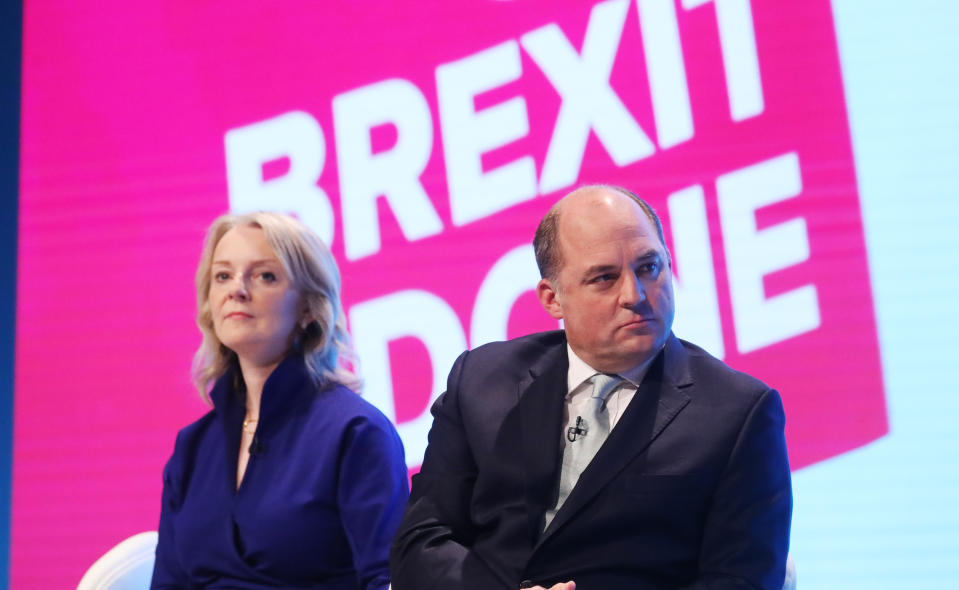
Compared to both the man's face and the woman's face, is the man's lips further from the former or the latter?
the woman's face

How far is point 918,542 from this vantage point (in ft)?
10.6

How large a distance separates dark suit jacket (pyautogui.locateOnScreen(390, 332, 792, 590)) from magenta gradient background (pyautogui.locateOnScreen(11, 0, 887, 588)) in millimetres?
1578

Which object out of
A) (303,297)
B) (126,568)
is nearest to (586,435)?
(303,297)

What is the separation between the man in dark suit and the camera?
5.87ft

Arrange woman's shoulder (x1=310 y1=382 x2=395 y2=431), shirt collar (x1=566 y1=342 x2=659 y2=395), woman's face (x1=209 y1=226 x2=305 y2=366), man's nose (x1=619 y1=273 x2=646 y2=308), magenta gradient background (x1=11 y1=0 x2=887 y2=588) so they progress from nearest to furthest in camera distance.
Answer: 1. man's nose (x1=619 y1=273 x2=646 y2=308)
2. shirt collar (x1=566 y1=342 x2=659 y2=395)
3. woman's shoulder (x1=310 y1=382 x2=395 y2=431)
4. woman's face (x1=209 y1=226 x2=305 y2=366)
5. magenta gradient background (x1=11 y1=0 x2=887 y2=588)

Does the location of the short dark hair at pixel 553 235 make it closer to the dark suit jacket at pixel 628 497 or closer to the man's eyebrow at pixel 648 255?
the man's eyebrow at pixel 648 255

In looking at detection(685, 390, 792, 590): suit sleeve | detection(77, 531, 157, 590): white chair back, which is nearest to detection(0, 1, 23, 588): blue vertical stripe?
detection(77, 531, 157, 590): white chair back

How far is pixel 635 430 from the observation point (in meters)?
1.85

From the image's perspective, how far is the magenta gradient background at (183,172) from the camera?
3.44 m

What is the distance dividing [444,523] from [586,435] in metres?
0.35

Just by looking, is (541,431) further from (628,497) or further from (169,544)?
(169,544)

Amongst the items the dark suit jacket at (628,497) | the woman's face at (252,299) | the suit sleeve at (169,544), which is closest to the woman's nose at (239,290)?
the woman's face at (252,299)

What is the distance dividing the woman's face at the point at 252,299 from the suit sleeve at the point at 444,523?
2.40 feet

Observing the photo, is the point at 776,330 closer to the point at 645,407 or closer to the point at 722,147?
the point at 722,147
